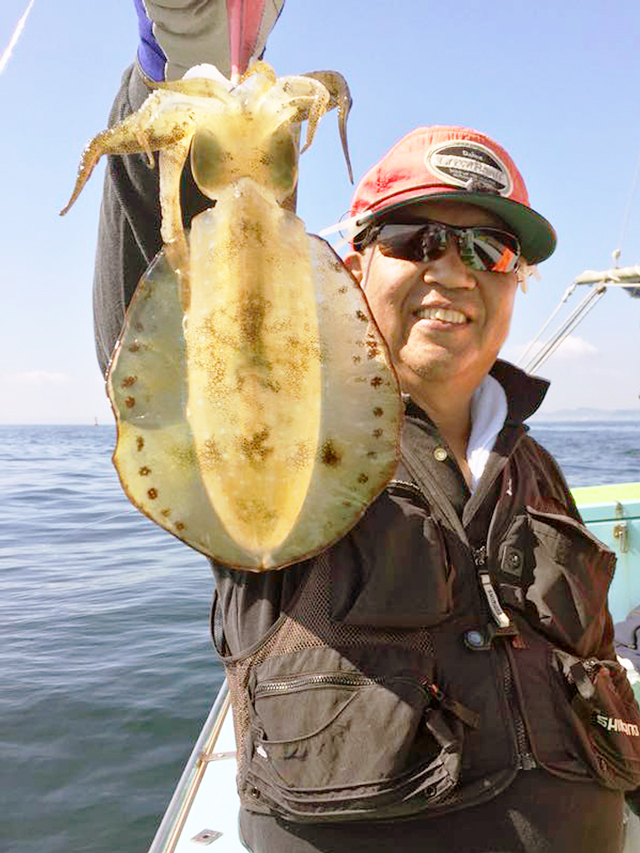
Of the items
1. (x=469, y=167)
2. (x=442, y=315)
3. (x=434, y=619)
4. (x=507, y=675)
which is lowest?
(x=507, y=675)

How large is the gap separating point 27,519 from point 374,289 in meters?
14.9

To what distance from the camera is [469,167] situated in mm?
2473

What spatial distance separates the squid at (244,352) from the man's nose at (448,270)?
3.98 feet

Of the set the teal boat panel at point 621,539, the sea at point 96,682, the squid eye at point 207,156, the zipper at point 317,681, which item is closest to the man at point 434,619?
the zipper at point 317,681

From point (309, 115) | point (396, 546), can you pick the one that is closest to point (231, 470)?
point (309, 115)

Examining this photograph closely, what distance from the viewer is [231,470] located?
1.26 meters

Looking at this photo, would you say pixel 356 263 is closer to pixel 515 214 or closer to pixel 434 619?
pixel 515 214

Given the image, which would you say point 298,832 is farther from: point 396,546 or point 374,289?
point 374,289

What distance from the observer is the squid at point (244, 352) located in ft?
4.02

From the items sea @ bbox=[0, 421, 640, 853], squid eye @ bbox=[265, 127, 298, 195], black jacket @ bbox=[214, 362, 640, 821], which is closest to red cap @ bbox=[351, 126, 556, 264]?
black jacket @ bbox=[214, 362, 640, 821]

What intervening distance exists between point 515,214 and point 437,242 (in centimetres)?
30

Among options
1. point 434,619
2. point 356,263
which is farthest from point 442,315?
point 434,619

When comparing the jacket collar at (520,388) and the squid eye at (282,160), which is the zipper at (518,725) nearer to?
the jacket collar at (520,388)

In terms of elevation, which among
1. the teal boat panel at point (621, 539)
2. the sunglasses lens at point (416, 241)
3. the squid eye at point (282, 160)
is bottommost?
the teal boat panel at point (621, 539)
